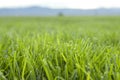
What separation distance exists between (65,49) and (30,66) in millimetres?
318

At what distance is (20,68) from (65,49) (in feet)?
1.07

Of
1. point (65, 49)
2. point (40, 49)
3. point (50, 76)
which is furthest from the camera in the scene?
point (40, 49)

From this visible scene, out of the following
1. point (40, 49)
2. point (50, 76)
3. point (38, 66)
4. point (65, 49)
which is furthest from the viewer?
point (40, 49)

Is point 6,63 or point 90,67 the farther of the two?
point 6,63

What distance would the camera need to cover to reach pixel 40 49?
158cm

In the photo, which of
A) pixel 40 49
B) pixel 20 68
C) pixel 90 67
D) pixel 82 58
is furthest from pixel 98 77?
pixel 40 49

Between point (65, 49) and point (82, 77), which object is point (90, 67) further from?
point (65, 49)

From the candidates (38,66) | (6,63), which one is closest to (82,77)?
(38,66)

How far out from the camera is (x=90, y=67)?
3.82 ft

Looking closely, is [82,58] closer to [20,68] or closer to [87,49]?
[87,49]

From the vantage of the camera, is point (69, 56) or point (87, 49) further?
point (87, 49)

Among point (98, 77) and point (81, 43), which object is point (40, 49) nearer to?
point (81, 43)

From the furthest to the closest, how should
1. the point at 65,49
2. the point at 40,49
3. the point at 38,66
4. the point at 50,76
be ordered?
the point at 40,49 < the point at 65,49 < the point at 38,66 < the point at 50,76

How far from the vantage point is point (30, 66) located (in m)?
1.22
